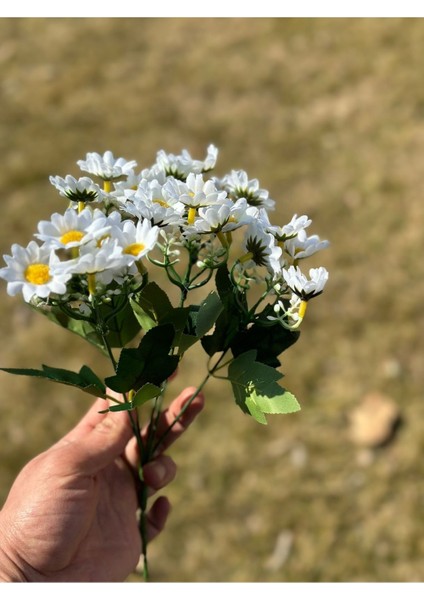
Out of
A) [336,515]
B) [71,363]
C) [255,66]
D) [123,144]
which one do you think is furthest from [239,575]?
[255,66]

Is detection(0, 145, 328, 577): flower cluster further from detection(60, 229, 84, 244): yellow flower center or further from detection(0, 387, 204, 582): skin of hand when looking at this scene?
detection(0, 387, 204, 582): skin of hand

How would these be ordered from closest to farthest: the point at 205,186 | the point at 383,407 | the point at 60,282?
1. the point at 60,282
2. the point at 205,186
3. the point at 383,407

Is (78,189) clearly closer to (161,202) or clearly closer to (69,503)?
(161,202)

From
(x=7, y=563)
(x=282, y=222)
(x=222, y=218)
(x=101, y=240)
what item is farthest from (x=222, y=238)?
(x=282, y=222)

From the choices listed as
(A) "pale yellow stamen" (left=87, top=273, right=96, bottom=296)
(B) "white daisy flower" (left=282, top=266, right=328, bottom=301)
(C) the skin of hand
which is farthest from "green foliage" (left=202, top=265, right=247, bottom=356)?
(C) the skin of hand

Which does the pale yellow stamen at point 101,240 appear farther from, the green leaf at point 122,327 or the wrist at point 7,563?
the wrist at point 7,563

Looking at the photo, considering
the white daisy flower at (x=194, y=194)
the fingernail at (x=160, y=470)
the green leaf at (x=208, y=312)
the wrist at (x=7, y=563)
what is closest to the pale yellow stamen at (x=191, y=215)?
the white daisy flower at (x=194, y=194)

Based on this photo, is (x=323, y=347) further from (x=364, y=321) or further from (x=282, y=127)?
(x=282, y=127)

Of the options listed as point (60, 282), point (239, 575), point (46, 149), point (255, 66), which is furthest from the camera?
point (255, 66)
